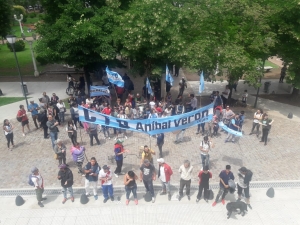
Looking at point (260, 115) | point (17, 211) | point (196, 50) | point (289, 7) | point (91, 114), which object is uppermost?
point (289, 7)

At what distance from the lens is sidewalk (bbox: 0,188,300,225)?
934 cm

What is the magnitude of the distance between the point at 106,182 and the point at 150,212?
5.78 ft

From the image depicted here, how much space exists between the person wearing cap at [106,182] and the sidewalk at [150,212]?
29 cm

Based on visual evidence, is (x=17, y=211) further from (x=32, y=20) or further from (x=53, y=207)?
(x=32, y=20)

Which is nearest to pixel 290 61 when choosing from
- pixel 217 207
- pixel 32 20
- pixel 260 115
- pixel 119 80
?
pixel 260 115

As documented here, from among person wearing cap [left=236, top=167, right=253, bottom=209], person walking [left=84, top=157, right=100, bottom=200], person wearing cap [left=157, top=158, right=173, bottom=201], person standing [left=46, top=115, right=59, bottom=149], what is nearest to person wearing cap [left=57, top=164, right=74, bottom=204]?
person walking [left=84, top=157, right=100, bottom=200]

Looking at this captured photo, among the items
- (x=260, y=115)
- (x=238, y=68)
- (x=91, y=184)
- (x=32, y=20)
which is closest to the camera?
(x=91, y=184)

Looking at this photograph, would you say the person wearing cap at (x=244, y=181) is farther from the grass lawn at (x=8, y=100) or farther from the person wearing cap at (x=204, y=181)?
the grass lawn at (x=8, y=100)

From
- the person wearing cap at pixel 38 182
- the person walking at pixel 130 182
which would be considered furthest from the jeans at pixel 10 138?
the person walking at pixel 130 182

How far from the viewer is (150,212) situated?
380 inches

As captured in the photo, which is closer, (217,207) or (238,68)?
(217,207)

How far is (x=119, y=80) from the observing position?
616 inches

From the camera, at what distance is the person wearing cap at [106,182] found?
933 centimetres

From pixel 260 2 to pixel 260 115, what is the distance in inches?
298
